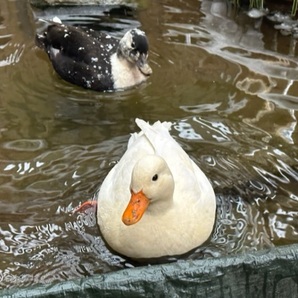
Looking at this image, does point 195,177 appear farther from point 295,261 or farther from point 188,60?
point 188,60

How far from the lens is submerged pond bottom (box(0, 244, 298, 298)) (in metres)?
1.74

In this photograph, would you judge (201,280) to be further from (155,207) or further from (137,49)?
(137,49)

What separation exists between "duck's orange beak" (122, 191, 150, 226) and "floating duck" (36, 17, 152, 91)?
1496 millimetres

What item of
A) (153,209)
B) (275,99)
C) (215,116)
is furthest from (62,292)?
(275,99)

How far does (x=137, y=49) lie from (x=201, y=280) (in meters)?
2.25

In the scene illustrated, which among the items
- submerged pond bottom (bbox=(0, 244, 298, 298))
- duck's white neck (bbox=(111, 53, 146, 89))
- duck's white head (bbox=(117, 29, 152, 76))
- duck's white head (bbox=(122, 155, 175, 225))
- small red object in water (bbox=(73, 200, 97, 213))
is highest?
submerged pond bottom (bbox=(0, 244, 298, 298))

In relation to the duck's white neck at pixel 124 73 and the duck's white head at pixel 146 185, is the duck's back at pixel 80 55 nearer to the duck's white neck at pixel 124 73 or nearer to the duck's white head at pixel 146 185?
the duck's white neck at pixel 124 73

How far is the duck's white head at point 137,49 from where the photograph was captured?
12.6 ft

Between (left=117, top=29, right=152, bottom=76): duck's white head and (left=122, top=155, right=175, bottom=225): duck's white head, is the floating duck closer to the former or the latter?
(left=117, top=29, right=152, bottom=76): duck's white head

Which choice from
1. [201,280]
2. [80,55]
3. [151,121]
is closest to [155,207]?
[201,280]

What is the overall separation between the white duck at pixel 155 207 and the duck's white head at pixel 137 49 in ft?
3.99

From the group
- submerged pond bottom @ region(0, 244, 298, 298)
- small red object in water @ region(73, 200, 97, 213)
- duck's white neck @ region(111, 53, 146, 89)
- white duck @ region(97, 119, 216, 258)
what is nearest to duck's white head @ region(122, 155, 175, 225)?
white duck @ region(97, 119, 216, 258)

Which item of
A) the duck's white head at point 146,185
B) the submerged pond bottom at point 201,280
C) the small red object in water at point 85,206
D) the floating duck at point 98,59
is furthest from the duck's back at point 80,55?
the submerged pond bottom at point 201,280

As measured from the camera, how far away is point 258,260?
5.99 feet
